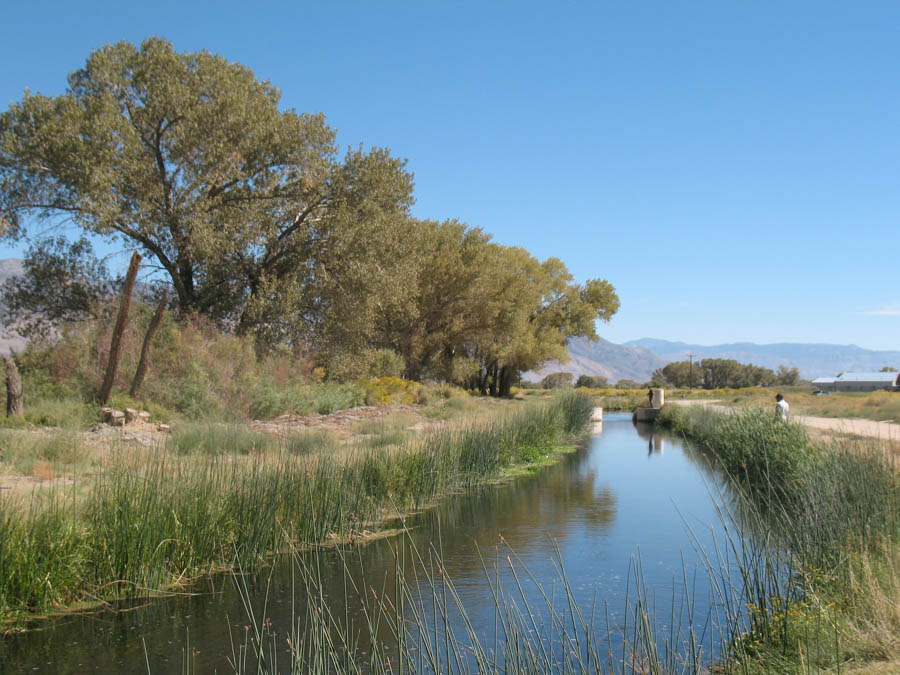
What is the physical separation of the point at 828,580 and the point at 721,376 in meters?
82.7

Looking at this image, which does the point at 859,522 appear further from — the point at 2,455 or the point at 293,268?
the point at 293,268

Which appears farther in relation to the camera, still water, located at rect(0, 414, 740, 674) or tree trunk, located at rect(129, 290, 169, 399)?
tree trunk, located at rect(129, 290, 169, 399)

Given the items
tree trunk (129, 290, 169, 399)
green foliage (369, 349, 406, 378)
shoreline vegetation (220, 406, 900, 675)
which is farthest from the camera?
Result: green foliage (369, 349, 406, 378)

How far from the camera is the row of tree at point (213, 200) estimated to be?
1733 centimetres

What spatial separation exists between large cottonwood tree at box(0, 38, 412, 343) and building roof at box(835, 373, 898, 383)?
75.1 meters

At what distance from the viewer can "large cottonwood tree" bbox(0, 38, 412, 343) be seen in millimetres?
17234

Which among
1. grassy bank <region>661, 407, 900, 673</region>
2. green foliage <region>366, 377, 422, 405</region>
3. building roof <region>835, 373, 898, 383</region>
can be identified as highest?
building roof <region>835, 373, 898, 383</region>

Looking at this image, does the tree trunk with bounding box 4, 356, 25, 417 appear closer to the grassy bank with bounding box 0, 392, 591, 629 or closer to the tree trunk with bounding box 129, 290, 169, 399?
the tree trunk with bounding box 129, 290, 169, 399

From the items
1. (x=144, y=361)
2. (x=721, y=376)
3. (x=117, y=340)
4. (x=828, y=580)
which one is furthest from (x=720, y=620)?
(x=721, y=376)

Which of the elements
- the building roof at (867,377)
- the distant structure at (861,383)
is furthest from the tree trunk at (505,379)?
the building roof at (867,377)

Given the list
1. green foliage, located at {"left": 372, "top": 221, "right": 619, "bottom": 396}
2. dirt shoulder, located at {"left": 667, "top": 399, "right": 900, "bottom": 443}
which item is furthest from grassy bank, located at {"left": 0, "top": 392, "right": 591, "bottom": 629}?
green foliage, located at {"left": 372, "top": 221, "right": 619, "bottom": 396}

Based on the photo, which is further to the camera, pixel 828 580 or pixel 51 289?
pixel 51 289

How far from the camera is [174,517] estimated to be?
640 cm

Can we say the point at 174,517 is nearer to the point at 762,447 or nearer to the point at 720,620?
the point at 720,620
